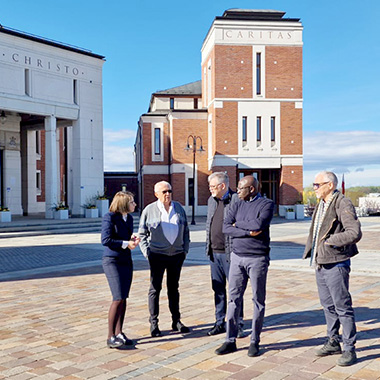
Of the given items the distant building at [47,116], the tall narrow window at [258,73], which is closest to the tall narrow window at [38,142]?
the distant building at [47,116]

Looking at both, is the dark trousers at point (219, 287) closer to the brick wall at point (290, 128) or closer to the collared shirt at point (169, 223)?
the collared shirt at point (169, 223)

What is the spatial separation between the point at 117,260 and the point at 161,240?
678 mm

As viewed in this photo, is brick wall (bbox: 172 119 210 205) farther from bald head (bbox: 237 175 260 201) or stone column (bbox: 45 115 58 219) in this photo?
bald head (bbox: 237 175 260 201)

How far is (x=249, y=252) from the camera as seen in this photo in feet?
17.0

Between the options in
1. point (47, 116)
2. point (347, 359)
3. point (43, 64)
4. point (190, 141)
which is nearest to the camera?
point (347, 359)

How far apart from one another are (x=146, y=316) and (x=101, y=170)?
25.5 m

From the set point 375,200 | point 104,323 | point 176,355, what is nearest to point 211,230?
point 176,355

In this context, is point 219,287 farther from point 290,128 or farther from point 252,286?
point 290,128

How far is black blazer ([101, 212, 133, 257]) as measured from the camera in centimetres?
553

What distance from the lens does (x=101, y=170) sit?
3194 cm

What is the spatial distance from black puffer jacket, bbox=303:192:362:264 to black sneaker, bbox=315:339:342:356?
0.91m

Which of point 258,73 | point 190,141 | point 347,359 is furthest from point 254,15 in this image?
point 347,359

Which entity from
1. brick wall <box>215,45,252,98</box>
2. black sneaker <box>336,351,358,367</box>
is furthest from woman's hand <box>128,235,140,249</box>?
brick wall <box>215,45,252,98</box>

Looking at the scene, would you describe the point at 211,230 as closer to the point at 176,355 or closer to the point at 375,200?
the point at 176,355
